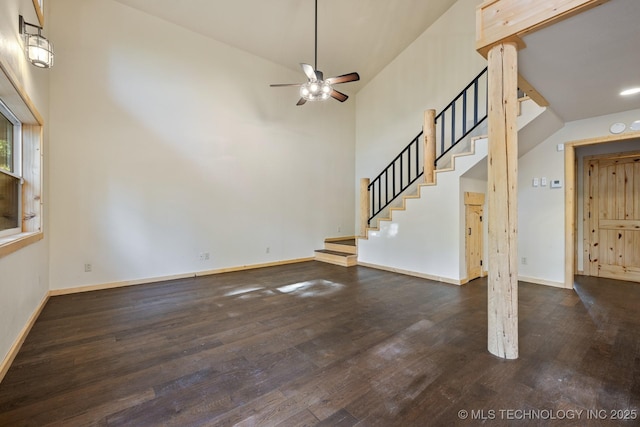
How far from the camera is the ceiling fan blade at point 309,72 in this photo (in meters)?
3.69

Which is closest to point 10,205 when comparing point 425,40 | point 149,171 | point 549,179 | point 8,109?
point 8,109

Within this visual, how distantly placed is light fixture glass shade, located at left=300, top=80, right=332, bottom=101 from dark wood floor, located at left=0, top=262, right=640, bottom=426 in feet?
9.44

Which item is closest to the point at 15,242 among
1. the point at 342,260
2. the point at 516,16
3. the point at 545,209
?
the point at 516,16

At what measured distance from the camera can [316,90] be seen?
13.4ft

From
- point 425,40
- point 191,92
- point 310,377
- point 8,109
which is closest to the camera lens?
point 310,377

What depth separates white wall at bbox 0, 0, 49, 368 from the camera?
2.18 meters

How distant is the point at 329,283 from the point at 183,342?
2458 millimetres

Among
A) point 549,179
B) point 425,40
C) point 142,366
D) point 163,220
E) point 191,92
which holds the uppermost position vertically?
point 425,40

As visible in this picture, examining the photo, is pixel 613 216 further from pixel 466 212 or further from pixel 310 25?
pixel 310 25

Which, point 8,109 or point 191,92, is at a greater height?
point 191,92

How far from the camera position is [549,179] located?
14.9ft

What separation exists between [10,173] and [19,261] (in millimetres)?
951

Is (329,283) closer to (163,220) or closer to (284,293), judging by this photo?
(284,293)

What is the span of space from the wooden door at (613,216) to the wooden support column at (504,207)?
431 cm
